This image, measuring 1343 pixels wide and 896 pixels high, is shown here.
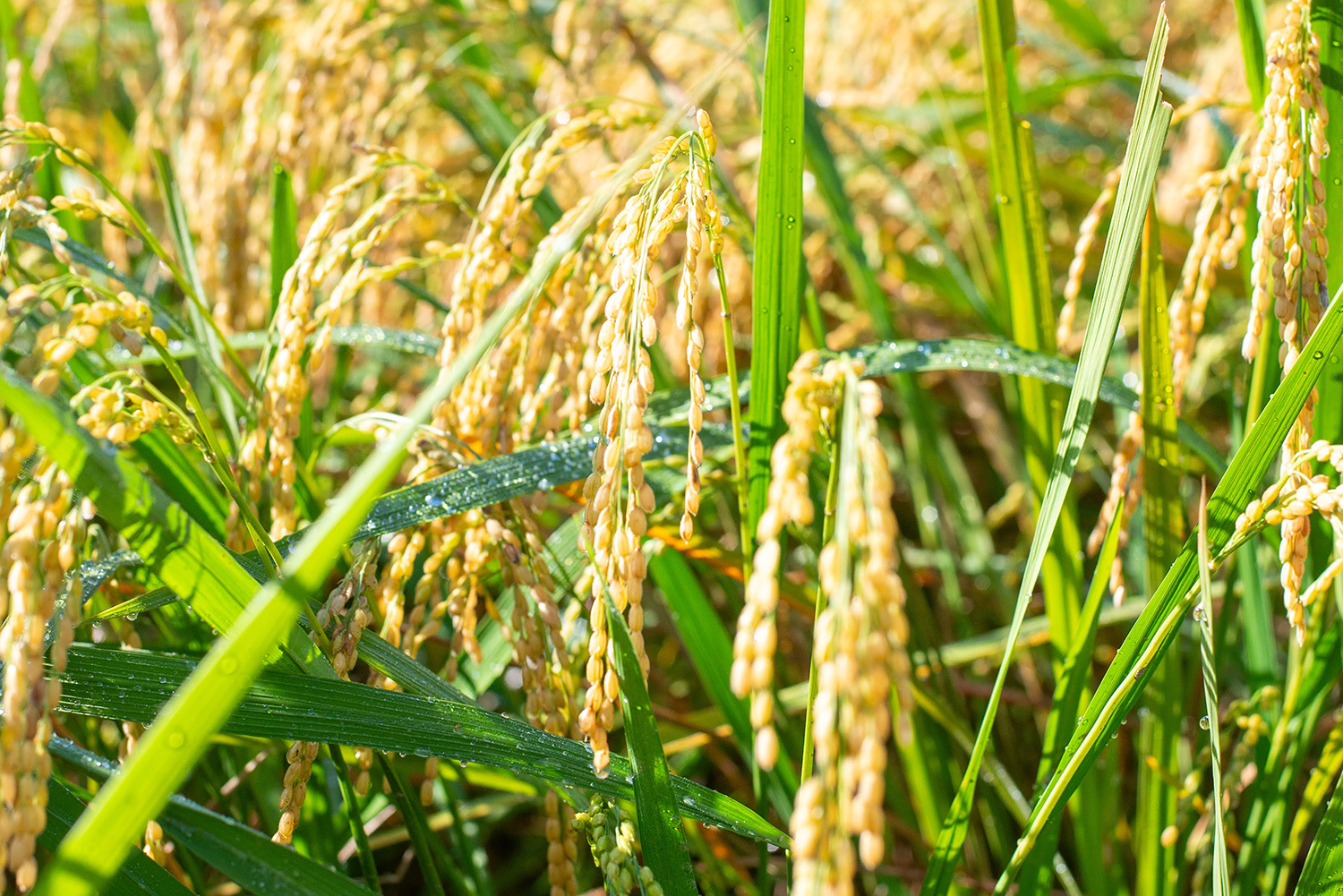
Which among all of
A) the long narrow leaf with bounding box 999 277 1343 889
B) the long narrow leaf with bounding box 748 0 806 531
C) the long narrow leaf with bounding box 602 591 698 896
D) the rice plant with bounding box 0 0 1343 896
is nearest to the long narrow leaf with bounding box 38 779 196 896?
the rice plant with bounding box 0 0 1343 896

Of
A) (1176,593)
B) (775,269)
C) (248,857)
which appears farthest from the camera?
(775,269)

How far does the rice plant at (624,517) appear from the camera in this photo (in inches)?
24.6

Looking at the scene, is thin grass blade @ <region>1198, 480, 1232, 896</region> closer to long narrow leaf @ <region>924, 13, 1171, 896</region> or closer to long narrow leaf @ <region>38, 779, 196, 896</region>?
long narrow leaf @ <region>924, 13, 1171, 896</region>

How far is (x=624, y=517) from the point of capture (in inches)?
29.7

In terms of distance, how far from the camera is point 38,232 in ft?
3.90

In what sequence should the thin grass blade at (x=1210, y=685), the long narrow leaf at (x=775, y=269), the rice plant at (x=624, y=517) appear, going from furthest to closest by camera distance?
the long narrow leaf at (x=775, y=269) < the thin grass blade at (x=1210, y=685) < the rice plant at (x=624, y=517)

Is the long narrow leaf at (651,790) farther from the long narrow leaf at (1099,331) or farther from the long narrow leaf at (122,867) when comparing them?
the long narrow leaf at (122,867)

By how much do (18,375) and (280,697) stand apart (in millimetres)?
322

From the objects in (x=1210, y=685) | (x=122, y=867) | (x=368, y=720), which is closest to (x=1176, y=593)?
(x=1210, y=685)

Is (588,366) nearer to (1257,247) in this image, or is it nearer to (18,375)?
(18,375)

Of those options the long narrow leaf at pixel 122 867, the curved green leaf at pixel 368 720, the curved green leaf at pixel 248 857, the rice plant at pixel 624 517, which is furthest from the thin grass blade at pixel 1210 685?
the long narrow leaf at pixel 122 867

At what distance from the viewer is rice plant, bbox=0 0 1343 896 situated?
2.05 feet

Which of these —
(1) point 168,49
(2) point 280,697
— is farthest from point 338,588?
(1) point 168,49

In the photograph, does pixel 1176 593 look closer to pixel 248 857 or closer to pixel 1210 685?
pixel 1210 685
